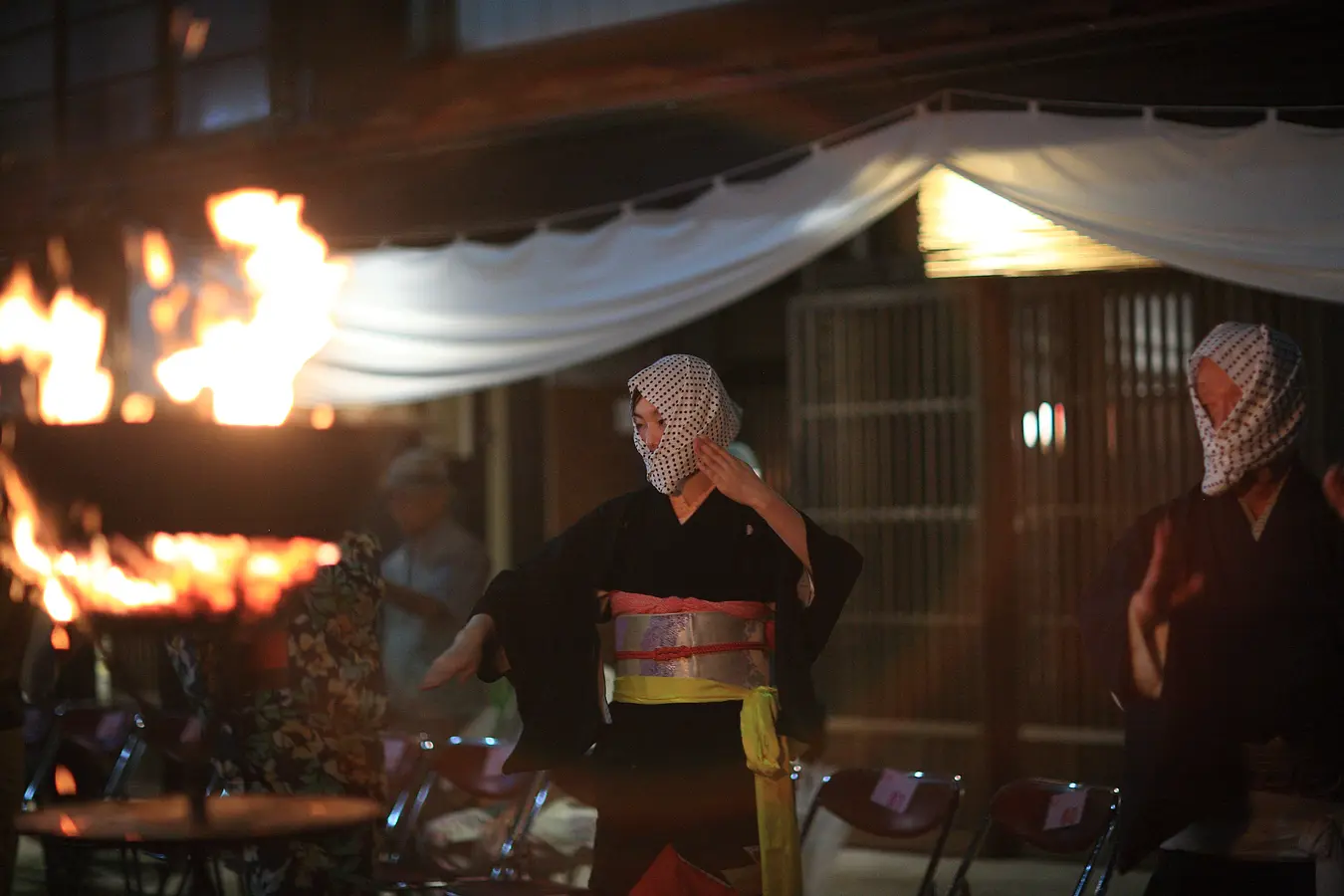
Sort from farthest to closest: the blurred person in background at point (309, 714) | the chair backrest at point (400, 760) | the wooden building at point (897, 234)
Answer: the chair backrest at point (400, 760) → the wooden building at point (897, 234) → the blurred person in background at point (309, 714)

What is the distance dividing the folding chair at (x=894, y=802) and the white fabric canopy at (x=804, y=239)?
1961mm

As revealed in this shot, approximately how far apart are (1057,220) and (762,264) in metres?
1.15

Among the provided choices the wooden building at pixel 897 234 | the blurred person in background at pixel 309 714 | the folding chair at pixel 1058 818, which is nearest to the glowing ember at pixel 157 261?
the wooden building at pixel 897 234

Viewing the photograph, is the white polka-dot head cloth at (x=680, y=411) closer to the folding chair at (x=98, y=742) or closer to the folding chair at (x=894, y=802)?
the folding chair at (x=894, y=802)

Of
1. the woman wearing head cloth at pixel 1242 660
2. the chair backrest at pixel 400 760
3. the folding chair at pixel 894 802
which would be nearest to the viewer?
the woman wearing head cloth at pixel 1242 660

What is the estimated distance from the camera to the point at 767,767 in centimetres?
420

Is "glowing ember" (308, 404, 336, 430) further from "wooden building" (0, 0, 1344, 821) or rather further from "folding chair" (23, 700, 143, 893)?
"folding chair" (23, 700, 143, 893)

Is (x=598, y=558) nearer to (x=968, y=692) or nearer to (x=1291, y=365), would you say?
(x=1291, y=365)

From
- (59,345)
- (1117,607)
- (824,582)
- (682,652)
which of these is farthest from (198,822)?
(59,345)

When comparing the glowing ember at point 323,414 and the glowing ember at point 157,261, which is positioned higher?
the glowing ember at point 157,261

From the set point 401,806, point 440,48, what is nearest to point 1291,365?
point 401,806

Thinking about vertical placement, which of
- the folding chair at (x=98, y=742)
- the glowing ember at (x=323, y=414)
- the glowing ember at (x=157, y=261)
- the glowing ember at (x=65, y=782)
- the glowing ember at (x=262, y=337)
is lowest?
the glowing ember at (x=65, y=782)

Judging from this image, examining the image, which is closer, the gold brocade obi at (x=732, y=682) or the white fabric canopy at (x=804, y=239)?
the gold brocade obi at (x=732, y=682)

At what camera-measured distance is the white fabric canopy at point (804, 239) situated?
5020mm
